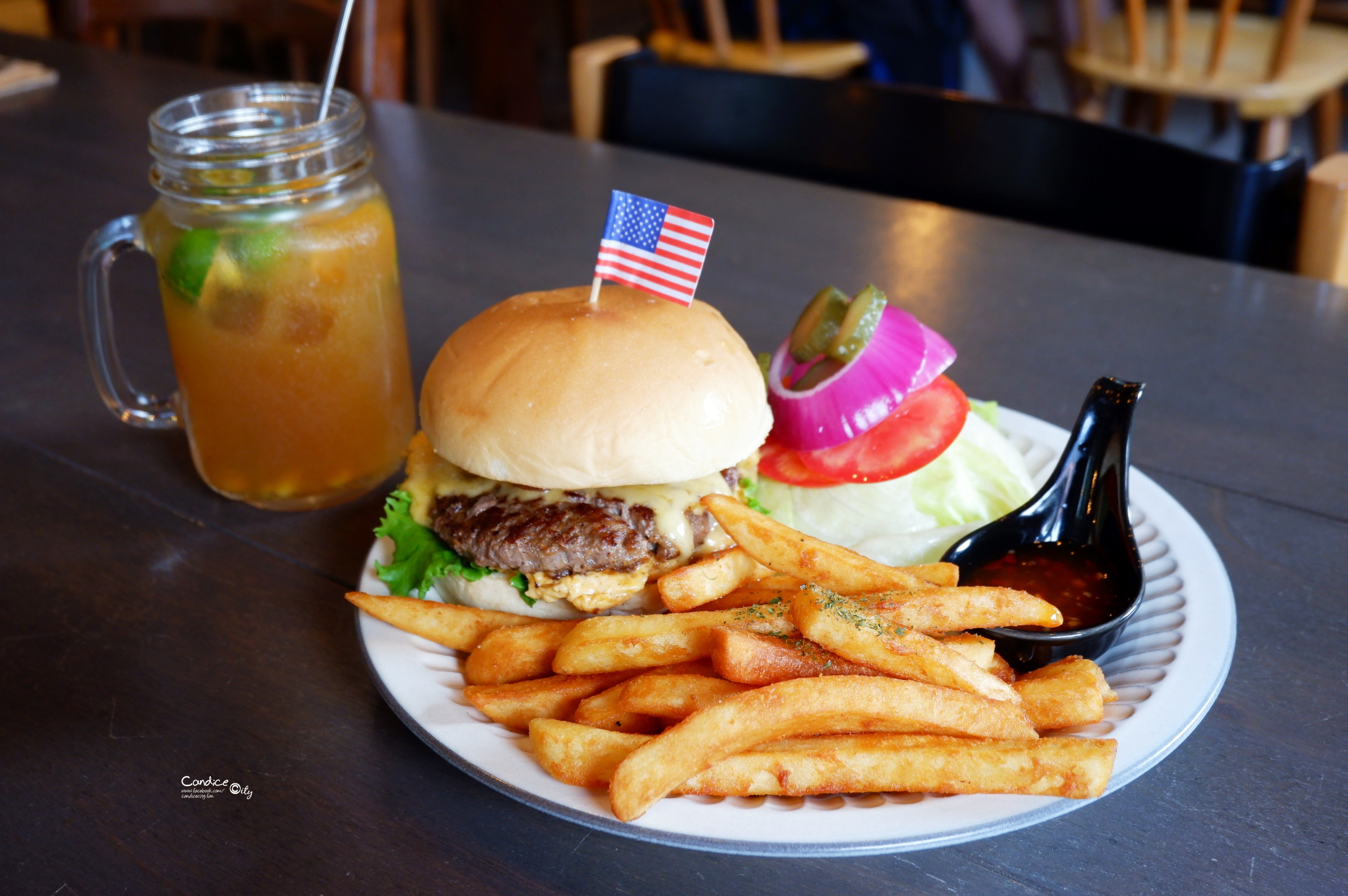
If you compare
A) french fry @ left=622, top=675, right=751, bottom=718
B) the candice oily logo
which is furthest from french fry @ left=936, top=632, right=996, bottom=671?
the candice oily logo

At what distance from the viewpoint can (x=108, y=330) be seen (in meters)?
1.61

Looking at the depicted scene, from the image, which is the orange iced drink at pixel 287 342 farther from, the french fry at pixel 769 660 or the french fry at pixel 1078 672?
the french fry at pixel 1078 672

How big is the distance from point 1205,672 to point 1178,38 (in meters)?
4.21

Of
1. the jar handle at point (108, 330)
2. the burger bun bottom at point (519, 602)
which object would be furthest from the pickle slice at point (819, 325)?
the jar handle at point (108, 330)

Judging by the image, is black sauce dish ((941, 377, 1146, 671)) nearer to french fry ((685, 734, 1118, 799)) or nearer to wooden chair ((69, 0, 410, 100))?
french fry ((685, 734, 1118, 799))

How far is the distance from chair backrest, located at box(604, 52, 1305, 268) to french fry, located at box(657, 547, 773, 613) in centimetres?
144

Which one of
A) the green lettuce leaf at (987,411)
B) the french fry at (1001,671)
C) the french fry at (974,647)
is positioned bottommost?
the french fry at (1001,671)

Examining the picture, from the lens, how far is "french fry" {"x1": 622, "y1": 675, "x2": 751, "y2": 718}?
1094 millimetres

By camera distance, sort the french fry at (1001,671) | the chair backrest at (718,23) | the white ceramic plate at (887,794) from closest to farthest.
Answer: the white ceramic plate at (887,794) < the french fry at (1001,671) < the chair backrest at (718,23)

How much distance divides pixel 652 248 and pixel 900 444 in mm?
505

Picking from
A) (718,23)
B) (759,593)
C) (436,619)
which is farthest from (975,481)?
(718,23)

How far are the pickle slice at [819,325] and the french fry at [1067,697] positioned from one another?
0.66m

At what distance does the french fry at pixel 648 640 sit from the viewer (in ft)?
3.79

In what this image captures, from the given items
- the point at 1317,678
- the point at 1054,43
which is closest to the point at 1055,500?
the point at 1317,678
